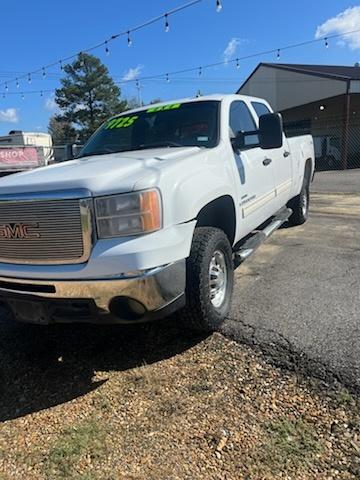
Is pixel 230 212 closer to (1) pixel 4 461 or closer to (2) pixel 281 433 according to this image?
(2) pixel 281 433

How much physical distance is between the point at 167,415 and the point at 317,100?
87.7ft

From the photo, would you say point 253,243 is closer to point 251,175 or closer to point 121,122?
point 251,175

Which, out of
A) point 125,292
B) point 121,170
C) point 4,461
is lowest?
point 4,461

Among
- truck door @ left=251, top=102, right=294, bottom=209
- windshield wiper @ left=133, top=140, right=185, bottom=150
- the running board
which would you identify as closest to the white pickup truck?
windshield wiper @ left=133, top=140, right=185, bottom=150

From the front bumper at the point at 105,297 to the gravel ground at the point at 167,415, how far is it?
512 mm

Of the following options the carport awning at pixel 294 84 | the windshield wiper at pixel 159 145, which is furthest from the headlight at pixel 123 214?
the carport awning at pixel 294 84

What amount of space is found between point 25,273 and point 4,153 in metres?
22.5

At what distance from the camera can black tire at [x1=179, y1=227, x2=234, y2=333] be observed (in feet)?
10.7

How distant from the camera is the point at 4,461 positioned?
8.25ft

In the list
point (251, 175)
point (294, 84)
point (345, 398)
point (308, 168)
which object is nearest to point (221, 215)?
point (251, 175)

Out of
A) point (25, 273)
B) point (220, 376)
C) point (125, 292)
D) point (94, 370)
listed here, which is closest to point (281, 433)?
point (220, 376)

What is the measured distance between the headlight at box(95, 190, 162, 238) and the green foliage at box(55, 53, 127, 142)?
5020cm

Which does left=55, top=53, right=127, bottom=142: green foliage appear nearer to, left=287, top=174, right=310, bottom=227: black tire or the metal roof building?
the metal roof building

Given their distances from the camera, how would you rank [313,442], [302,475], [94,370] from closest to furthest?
1. [302,475]
2. [313,442]
3. [94,370]
